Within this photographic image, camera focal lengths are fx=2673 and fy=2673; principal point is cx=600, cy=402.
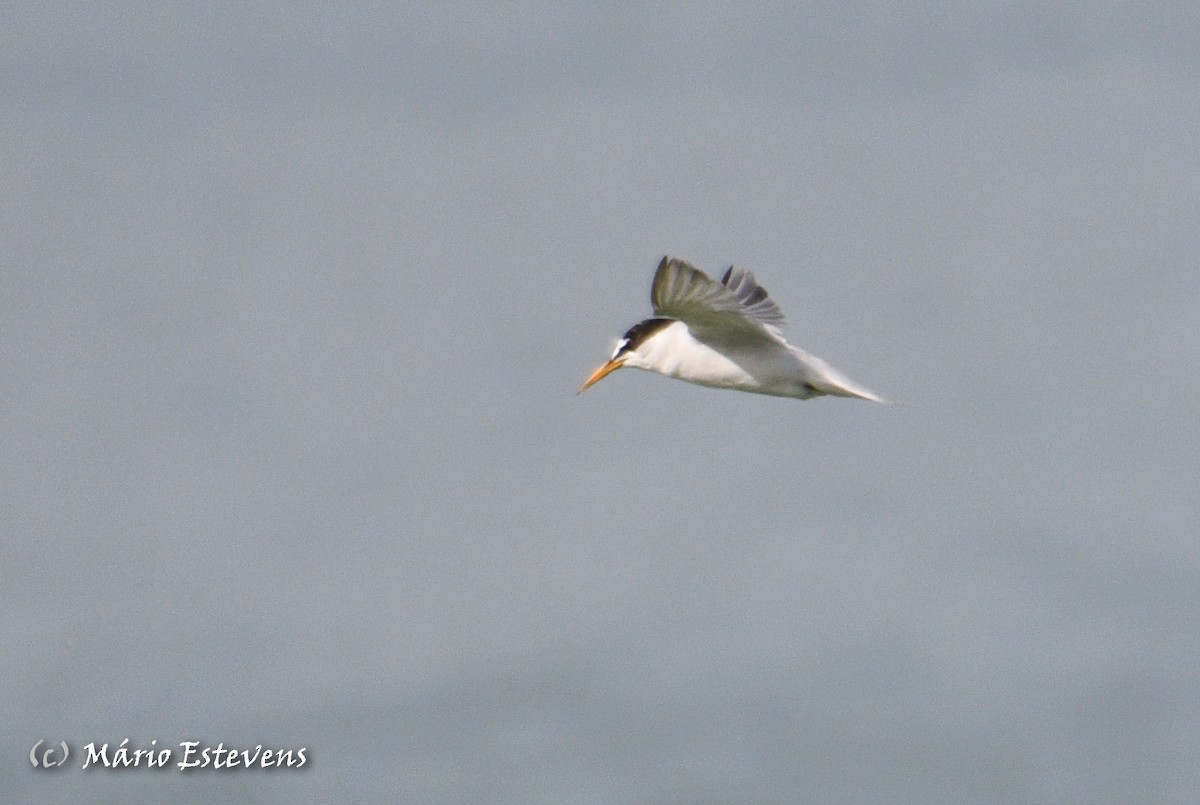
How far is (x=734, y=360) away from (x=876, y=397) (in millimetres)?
1189

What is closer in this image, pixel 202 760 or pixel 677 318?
pixel 677 318

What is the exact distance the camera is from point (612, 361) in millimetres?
21531

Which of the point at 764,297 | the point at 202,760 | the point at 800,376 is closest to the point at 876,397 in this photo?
the point at 800,376

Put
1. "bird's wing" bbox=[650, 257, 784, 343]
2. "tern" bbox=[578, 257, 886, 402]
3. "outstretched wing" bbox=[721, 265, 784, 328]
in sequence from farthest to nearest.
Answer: "outstretched wing" bbox=[721, 265, 784, 328] < "tern" bbox=[578, 257, 886, 402] < "bird's wing" bbox=[650, 257, 784, 343]

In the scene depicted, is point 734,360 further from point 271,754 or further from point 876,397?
point 271,754

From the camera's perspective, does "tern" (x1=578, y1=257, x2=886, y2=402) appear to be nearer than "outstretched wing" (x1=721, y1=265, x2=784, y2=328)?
Yes

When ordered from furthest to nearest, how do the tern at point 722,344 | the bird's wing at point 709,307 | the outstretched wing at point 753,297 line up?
the outstretched wing at point 753,297 < the tern at point 722,344 < the bird's wing at point 709,307

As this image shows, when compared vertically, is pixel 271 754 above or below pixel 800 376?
below

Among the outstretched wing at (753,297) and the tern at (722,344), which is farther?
the outstretched wing at (753,297)

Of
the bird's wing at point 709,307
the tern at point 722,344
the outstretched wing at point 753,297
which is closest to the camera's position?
the bird's wing at point 709,307

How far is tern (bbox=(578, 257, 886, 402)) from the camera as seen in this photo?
18906 millimetres

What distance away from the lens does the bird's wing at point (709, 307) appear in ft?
60.6

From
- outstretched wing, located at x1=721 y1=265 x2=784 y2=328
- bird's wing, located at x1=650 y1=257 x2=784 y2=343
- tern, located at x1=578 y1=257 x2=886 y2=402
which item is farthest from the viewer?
outstretched wing, located at x1=721 y1=265 x2=784 y2=328

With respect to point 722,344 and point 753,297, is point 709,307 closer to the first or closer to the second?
point 722,344
